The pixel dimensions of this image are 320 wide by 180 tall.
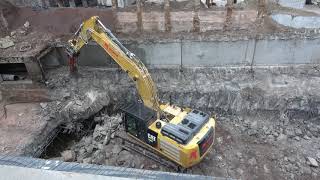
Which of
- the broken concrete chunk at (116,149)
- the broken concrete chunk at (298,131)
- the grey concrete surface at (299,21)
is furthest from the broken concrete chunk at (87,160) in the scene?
the grey concrete surface at (299,21)

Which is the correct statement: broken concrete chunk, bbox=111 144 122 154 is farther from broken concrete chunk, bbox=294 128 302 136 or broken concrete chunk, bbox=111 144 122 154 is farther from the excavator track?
broken concrete chunk, bbox=294 128 302 136

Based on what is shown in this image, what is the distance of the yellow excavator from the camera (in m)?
9.66

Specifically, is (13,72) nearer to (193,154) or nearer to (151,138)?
(151,138)

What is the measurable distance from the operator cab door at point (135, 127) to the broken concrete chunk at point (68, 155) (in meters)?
2.39

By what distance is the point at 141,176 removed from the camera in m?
5.98

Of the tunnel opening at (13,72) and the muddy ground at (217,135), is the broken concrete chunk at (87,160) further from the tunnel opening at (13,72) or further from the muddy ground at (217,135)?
the tunnel opening at (13,72)

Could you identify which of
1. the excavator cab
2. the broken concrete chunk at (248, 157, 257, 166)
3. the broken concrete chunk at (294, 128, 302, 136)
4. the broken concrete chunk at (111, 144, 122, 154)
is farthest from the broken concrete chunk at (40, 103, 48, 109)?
the broken concrete chunk at (294, 128, 302, 136)

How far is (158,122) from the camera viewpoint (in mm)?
10320

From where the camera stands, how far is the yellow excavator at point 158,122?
966 cm

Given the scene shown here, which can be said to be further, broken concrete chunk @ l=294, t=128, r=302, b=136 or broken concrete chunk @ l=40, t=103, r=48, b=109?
broken concrete chunk @ l=40, t=103, r=48, b=109

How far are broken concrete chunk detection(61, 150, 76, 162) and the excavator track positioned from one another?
1.73 meters

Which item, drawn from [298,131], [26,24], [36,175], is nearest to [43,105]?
[26,24]

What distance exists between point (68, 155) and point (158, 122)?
3.91 m

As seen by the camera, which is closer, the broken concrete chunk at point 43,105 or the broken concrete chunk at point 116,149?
the broken concrete chunk at point 116,149
